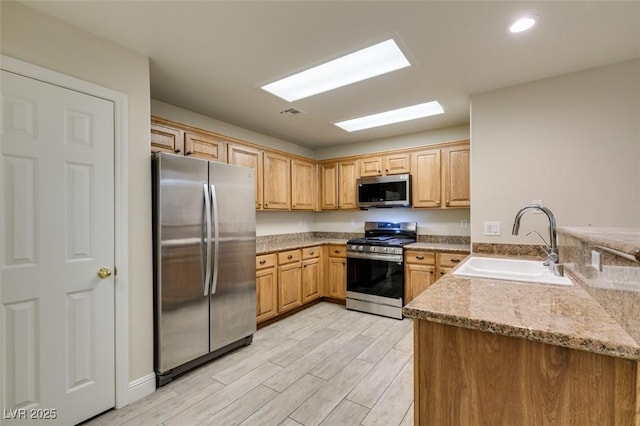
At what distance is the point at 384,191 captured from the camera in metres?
4.04

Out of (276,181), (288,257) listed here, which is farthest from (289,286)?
(276,181)

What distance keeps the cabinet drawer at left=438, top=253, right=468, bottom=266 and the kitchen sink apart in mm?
940

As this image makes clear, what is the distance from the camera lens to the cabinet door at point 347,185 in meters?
4.37

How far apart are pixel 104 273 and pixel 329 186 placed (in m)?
3.26

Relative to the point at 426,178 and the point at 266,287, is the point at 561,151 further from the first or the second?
the point at 266,287

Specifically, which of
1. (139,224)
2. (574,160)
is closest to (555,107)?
(574,160)

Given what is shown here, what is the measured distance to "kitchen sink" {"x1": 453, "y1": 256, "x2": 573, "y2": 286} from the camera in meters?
1.69

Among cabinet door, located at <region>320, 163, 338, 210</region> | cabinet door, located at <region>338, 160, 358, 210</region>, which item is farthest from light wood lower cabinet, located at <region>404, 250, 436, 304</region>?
cabinet door, located at <region>320, 163, 338, 210</region>

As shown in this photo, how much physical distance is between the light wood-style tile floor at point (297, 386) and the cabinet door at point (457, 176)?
173cm

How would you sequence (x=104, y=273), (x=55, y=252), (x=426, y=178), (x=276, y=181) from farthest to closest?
(x=276, y=181), (x=426, y=178), (x=104, y=273), (x=55, y=252)

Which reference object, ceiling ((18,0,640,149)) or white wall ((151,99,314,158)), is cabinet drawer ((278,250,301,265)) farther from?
ceiling ((18,0,640,149))

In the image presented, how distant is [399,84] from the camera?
8.47ft

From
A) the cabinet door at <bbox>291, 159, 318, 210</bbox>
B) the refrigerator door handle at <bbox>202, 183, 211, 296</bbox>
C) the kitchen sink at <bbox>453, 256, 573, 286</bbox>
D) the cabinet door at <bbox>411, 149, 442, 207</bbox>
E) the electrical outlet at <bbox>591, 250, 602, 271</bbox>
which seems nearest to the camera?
the electrical outlet at <bbox>591, 250, 602, 271</bbox>

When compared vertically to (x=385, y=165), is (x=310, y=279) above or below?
below
